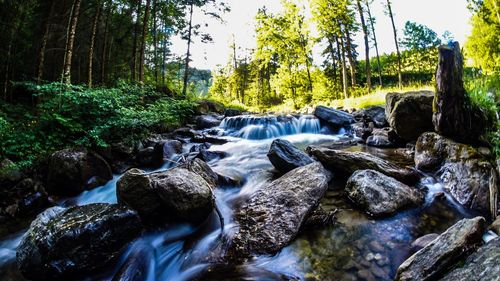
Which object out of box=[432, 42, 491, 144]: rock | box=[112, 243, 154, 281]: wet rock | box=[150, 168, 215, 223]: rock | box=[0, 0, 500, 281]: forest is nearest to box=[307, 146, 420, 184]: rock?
box=[0, 0, 500, 281]: forest

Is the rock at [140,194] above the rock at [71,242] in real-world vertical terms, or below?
above

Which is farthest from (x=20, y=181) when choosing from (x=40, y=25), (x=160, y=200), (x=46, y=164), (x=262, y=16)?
(x=262, y=16)

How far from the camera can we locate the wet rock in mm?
4043

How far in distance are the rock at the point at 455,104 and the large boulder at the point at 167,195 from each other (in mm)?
5514

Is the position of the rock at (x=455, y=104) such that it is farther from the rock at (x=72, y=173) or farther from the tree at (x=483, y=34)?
the tree at (x=483, y=34)

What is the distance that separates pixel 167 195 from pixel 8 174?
13.4 feet

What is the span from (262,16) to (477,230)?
2727 cm

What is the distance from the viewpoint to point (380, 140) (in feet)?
32.2

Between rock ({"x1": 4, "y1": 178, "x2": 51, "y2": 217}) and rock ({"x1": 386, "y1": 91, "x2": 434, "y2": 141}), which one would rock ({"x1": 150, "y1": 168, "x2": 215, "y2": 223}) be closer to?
rock ({"x1": 4, "y1": 178, "x2": 51, "y2": 217})

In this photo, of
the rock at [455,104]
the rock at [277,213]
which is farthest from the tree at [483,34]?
the rock at [277,213]

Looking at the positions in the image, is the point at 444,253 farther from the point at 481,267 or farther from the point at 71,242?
the point at 71,242

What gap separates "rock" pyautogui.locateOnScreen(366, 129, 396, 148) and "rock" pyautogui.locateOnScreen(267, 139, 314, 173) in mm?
3882

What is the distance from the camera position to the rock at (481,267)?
7.93 feet

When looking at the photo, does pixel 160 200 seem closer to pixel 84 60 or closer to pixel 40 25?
pixel 40 25
